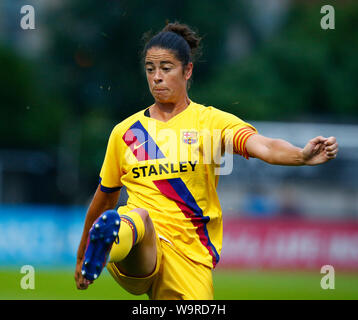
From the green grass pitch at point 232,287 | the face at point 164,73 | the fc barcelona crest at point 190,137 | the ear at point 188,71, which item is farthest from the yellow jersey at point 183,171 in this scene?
the green grass pitch at point 232,287

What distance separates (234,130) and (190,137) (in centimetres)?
34

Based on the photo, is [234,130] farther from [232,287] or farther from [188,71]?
[232,287]

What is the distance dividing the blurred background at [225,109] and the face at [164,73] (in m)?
6.26

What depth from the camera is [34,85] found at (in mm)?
27688

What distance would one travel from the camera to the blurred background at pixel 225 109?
1590cm

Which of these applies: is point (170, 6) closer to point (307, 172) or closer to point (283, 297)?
point (307, 172)

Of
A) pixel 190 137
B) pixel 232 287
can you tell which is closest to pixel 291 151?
pixel 190 137

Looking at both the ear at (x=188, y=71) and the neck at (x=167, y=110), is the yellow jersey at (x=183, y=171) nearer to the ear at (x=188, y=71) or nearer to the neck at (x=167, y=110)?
the neck at (x=167, y=110)

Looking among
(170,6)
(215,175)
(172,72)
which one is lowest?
(215,175)

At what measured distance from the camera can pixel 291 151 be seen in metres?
4.75

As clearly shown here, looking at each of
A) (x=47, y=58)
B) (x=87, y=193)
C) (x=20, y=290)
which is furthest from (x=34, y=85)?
(x=20, y=290)

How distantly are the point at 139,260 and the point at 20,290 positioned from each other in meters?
7.36

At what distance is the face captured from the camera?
5.34 meters

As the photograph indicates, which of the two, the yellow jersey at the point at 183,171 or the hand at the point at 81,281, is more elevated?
the yellow jersey at the point at 183,171
